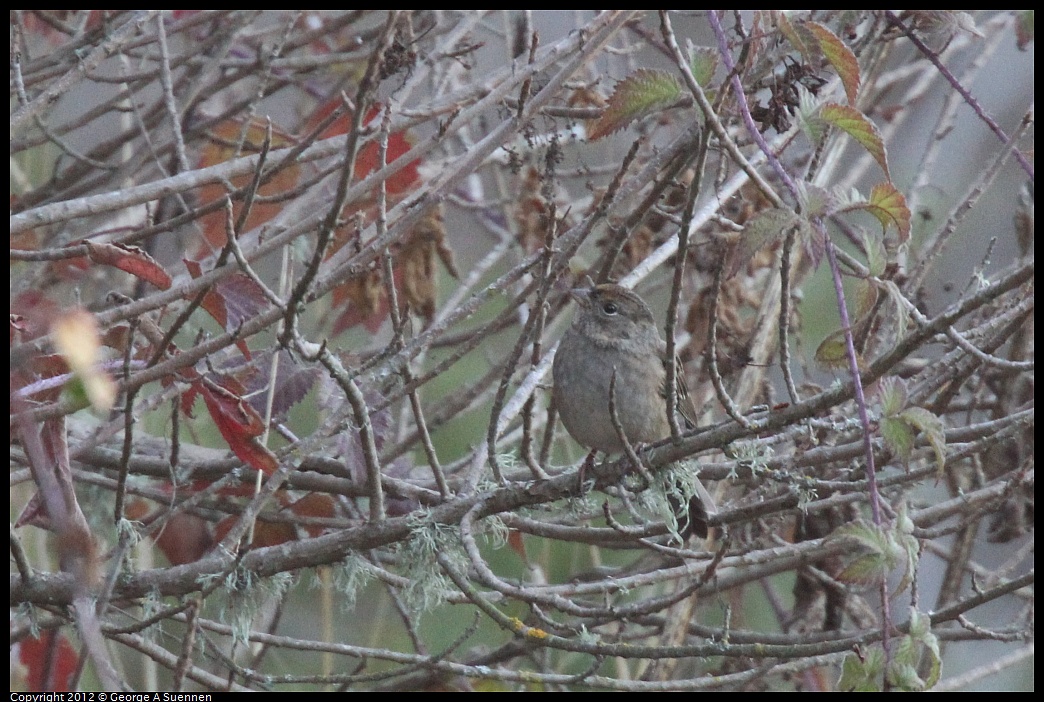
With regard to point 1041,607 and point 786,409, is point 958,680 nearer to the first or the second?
point 1041,607

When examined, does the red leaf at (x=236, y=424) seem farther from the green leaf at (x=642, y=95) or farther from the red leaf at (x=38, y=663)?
the red leaf at (x=38, y=663)

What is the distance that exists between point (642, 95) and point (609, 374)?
1768 millimetres

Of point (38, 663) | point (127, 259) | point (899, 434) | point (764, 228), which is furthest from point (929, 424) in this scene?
point (38, 663)

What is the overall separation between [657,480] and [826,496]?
1.26 m

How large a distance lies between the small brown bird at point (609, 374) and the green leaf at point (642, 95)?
1.58 meters

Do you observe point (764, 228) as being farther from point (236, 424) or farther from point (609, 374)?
point (609, 374)

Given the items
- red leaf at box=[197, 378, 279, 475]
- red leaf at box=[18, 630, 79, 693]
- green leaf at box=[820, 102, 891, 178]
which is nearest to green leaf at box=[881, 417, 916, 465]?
green leaf at box=[820, 102, 891, 178]

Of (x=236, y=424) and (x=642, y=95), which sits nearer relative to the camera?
(x=642, y=95)

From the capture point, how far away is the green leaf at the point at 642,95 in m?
2.41

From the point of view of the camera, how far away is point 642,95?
2430 millimetres

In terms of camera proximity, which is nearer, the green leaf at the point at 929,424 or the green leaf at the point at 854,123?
the green leaf at the point at 929,424

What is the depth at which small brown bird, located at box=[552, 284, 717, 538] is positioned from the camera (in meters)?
4.07

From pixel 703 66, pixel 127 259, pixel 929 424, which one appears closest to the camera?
pixel 929 424

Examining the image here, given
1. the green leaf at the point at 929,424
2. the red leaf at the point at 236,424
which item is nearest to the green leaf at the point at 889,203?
the green leaf at the point at 929,424
